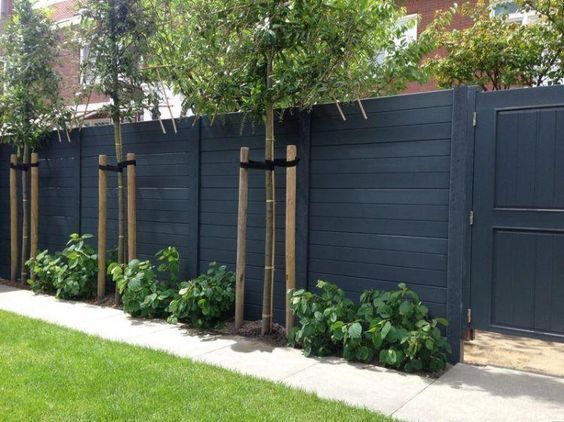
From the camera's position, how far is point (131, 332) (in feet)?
18.7

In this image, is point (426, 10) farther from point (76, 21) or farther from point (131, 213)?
point (131, 213)

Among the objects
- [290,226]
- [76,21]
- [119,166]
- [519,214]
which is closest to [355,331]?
[290,226]

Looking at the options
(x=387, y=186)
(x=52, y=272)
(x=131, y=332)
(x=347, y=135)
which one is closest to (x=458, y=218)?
(x=387, y=186)

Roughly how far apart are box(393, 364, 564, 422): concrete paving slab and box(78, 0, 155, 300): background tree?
14.3 feet

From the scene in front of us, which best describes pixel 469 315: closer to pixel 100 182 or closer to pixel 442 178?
pixel 442 178

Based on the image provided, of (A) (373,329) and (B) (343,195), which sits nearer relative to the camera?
(A) (373,329)

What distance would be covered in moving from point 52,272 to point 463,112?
5.69 metres

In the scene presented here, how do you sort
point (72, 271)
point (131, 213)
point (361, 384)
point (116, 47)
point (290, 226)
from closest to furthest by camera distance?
point (361, 384) < point (290, 226) < point (116, 47) < point (131, 213) < point (72, 271)

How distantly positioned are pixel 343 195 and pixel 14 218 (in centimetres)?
557

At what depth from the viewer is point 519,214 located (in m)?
4.43

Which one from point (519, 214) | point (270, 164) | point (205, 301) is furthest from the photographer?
point (205, 301)

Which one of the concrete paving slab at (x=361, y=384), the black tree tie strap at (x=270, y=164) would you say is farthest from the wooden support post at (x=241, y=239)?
the concrete paving slab at (x=361, y=384)

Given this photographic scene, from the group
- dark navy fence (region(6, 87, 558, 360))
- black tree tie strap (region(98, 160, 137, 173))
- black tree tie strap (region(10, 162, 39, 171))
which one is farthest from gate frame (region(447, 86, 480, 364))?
black tree tie strap (region(10, 162, 39, 171))

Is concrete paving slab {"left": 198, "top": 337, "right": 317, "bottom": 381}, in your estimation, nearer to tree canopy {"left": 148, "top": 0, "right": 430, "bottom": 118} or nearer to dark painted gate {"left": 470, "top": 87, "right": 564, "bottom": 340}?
dark painted gate {"left": 470, "top": 87, "right": 564, "bottom": 340}
